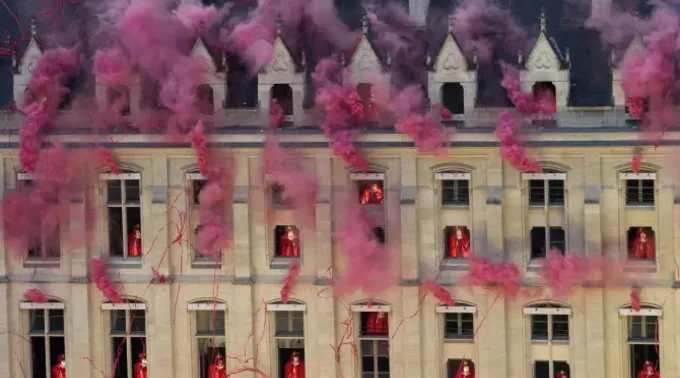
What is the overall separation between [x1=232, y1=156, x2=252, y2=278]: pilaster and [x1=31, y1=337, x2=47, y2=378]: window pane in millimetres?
7975

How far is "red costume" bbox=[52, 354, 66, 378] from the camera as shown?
247 ft

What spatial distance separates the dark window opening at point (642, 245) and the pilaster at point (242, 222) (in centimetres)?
1310

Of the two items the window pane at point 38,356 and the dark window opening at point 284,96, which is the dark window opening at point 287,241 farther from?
the window pane at point 38,356

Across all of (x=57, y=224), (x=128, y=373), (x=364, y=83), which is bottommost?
(x=128, y=373)

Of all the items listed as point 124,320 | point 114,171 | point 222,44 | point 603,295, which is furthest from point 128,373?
point 603,295

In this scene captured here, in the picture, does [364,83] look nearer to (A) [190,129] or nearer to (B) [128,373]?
(A) [190,129]

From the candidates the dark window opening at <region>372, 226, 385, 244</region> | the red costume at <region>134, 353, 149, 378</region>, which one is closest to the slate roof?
the dark window opening at <region>372, 226, 385, 244</region>

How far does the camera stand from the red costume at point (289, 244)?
73.5 m

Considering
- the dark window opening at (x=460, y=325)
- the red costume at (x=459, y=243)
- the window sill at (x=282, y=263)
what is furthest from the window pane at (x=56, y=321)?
the red costume at (x=459, y=243)

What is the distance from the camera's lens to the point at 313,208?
72750mm

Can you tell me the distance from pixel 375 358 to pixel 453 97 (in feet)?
31.1

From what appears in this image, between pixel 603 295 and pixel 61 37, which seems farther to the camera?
pixel 61 37

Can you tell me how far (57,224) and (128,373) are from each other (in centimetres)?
584

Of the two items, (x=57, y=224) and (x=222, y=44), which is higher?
(x=222, y=44)
